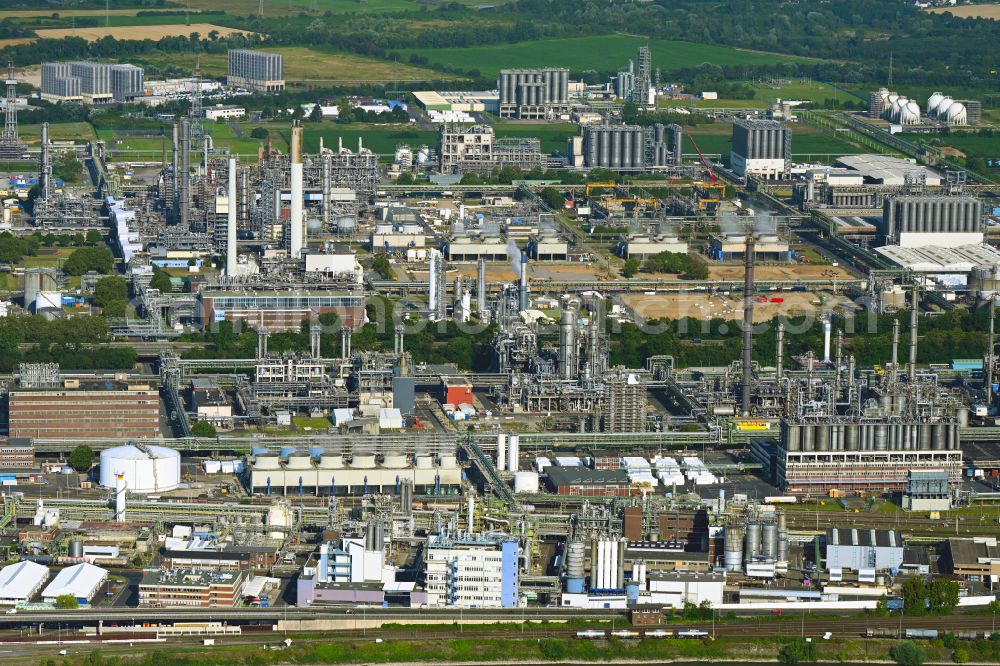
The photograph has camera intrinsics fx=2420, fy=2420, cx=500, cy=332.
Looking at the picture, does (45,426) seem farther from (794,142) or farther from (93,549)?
(794,142)

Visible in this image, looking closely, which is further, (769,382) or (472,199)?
(472,199)

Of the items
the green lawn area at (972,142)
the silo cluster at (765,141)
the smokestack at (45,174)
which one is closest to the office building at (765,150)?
the silo cluster at (765,141)

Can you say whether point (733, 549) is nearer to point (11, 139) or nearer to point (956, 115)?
point (11, 139)

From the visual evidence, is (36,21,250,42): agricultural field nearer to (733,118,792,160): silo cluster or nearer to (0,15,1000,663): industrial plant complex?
(0,15,1000,663): industrial plant complex

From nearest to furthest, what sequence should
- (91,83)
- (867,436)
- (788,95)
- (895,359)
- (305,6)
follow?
1. (867,436)
2. (895,359)
3. (91,83)
4. (788,95)
5. (305,6)

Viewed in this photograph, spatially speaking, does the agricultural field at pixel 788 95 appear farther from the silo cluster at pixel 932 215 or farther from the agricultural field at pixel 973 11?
the silo cluster at pixel 932 215

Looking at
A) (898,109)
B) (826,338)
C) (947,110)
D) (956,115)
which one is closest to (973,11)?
(947,110)

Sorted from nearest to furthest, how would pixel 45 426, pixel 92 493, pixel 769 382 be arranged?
pixel 92 493, pixel 45 426, pixel 769 382

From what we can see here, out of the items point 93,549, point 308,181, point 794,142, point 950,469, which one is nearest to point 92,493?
point 93,549
